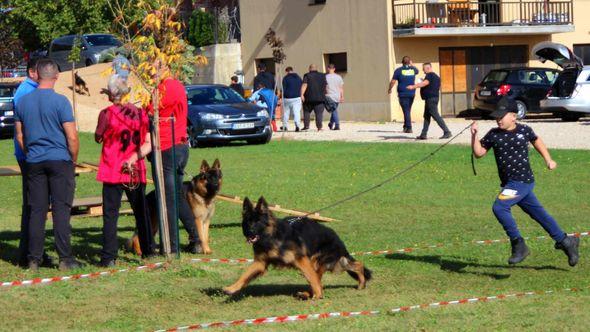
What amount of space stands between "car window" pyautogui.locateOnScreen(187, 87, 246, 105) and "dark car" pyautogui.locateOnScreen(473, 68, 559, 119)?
10361mm

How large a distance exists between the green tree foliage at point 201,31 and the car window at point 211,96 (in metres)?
21.8

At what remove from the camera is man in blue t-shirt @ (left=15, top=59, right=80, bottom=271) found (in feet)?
30.9

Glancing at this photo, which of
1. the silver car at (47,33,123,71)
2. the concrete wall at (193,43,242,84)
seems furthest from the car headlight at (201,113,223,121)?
the concrete wall at (193,43,242,84)

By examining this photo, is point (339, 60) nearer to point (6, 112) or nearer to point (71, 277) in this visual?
point (6, 112)

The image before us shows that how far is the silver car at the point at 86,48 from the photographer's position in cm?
4025

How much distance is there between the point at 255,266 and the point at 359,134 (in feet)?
68.6

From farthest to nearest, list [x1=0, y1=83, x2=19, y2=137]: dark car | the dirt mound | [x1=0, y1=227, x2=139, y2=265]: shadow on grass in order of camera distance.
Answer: the dirt mound
[x1=0, y1=83, x2=19, y2=137]: dark car
[x1=0, y1=227, x2=139, y2=265]: shadow on grass

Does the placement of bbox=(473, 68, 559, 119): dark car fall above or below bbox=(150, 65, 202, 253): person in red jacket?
below

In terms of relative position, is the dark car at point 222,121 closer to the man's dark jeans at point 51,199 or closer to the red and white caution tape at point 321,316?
the man's dark jeans at point 51,199

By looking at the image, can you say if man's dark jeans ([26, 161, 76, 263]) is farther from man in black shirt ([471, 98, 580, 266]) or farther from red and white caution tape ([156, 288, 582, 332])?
man in black shirt ([471, 98, 580, 266])

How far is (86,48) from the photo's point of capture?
4066 centimetres

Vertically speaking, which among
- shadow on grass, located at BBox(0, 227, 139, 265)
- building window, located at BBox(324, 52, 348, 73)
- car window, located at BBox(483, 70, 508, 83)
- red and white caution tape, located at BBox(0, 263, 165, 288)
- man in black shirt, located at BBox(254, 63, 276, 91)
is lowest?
shadow on grass, located at BBox(0, 227, 139, 265)

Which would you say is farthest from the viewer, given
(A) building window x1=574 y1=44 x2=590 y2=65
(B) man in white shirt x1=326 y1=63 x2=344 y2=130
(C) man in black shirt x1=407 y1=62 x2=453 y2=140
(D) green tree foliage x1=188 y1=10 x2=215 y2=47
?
(D) green tree foliage x1=188 y1=10 x2=215 y2=47

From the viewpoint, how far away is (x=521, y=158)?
9.23 m
